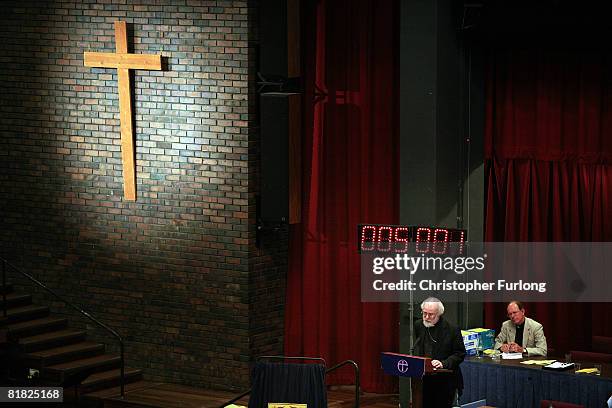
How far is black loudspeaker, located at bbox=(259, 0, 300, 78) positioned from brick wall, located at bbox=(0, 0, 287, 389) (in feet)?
0.55

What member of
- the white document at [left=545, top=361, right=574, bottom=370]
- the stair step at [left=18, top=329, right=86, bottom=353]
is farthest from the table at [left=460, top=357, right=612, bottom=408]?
the stair step at [left=18, top=329, right=86, bottom=353]

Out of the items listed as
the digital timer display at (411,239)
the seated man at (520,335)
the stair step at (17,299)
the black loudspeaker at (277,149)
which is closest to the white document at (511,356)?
the seated man at (520,335)

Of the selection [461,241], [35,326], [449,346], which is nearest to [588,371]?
[449,346]

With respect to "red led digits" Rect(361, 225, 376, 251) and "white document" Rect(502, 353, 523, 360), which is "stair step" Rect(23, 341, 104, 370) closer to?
"red led digits" Rect(361, 225, 376, 251)

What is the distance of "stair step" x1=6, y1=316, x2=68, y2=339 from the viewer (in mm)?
13320

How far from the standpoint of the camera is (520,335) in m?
11.7

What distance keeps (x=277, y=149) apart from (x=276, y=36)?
1212 mm

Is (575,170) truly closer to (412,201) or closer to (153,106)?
(412,201)

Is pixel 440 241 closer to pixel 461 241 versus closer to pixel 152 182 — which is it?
pixel 461 241

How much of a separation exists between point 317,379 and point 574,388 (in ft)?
8.45

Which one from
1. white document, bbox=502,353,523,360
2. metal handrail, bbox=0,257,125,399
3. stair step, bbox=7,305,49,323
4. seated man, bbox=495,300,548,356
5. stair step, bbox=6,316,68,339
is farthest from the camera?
stair step, bbox=7,305,49,323

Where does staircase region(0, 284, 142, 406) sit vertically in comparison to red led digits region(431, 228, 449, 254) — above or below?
below

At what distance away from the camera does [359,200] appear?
517 inches

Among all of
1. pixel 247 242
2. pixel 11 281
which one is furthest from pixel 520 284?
pixel 11 281
